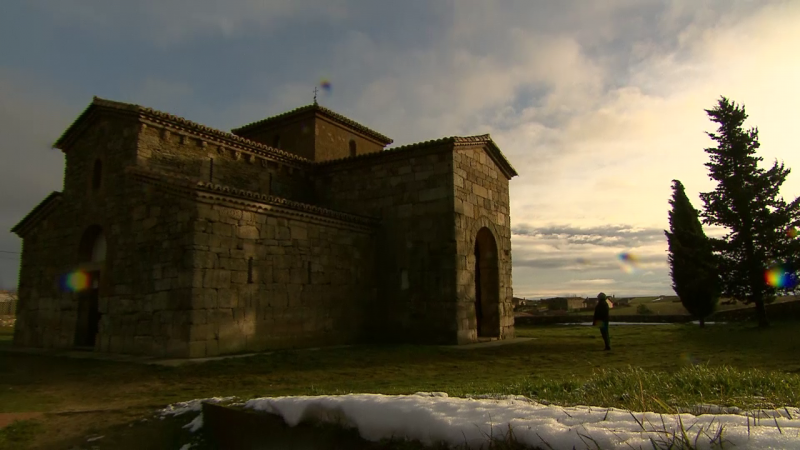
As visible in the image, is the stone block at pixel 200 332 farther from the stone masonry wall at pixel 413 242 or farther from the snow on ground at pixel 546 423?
the snow on ground at pixel 546 423

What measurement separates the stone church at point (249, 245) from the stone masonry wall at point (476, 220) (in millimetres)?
64

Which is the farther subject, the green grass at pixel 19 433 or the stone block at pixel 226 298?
the stone block at pixel 226 298

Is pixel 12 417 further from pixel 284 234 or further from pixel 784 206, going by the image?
pixel 784 206

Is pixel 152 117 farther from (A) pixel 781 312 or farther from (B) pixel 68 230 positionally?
(A) pixel 781 312

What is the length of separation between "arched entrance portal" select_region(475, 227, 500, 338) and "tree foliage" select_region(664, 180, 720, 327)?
8564mm

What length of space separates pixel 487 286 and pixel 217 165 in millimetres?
9636

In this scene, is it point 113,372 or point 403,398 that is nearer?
point 403,398

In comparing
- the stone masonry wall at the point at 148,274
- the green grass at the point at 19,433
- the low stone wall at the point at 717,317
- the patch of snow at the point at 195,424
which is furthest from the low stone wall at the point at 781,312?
the green grass at the point at 19,433

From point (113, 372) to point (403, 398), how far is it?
26.3ft

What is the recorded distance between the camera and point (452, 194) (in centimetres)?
1463

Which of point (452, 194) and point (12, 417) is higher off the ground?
point (452, 194)

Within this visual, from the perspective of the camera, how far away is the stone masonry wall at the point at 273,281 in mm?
10953

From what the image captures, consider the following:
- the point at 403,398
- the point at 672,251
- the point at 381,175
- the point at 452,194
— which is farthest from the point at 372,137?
the point at 403,398

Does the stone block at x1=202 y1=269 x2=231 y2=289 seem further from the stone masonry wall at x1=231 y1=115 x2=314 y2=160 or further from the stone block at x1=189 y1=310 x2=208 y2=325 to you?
the stone masonry wall at x1=231 y1=115 x2=314 y2=160
